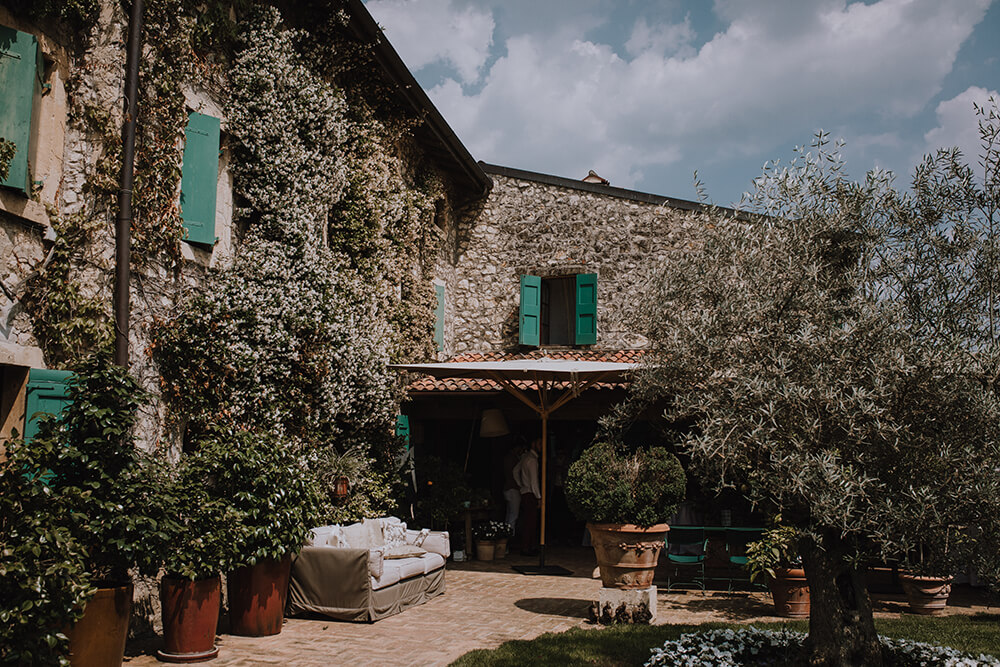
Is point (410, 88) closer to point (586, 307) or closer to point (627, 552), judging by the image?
point (586, 307)

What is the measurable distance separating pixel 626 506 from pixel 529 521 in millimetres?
5070

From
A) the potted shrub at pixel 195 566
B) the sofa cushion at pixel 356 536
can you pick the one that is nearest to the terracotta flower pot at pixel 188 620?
the potted shrub at pixel 195 566

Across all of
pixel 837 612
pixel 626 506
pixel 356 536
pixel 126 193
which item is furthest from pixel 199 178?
pixel 837 612

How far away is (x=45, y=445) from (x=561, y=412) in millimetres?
7452

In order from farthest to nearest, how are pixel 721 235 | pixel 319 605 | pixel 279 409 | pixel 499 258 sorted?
pixel 499 258 < pixel 279 409 < pixel 319 605 < pixel 721 235

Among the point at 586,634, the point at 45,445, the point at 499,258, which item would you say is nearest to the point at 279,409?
the point at 45,445

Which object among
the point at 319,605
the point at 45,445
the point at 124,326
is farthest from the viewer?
the point at 319,605

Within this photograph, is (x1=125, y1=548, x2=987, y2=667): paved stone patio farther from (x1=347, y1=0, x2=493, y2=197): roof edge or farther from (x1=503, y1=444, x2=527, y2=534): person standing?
(x1=347, y1=0, x2=493, y2=197): roof edge

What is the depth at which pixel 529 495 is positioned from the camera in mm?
12078

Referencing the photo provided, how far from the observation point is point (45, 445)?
5.04 meters

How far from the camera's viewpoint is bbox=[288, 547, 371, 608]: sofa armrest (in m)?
7.34

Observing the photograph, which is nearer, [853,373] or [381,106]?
[853,373]

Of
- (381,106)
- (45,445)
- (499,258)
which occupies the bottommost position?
(45,445)

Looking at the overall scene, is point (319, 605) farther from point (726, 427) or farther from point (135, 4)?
point (135, 4)
